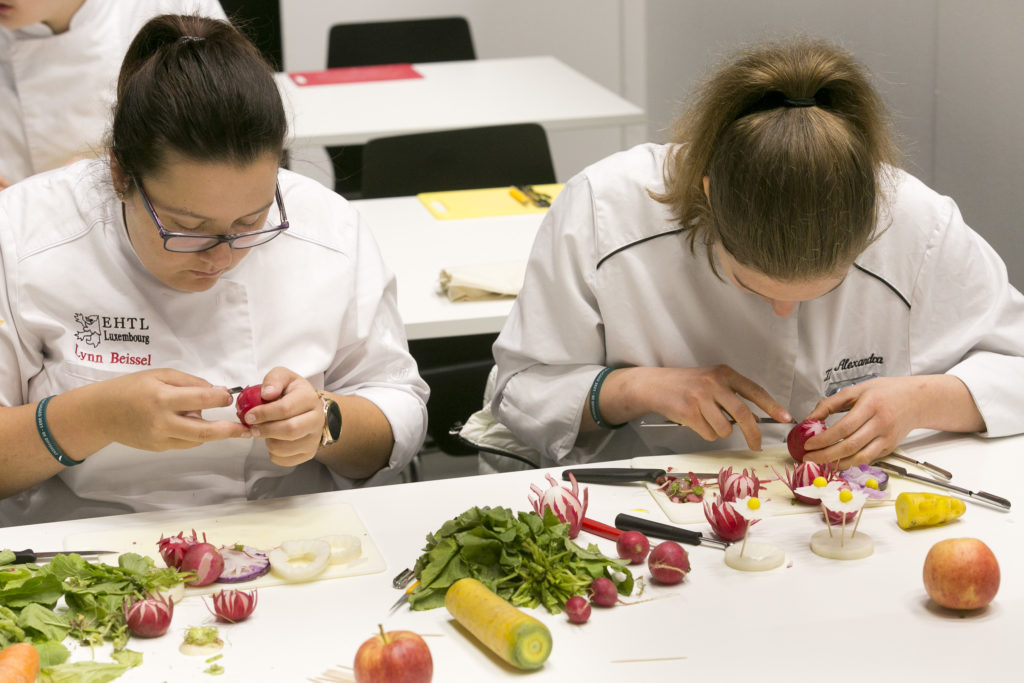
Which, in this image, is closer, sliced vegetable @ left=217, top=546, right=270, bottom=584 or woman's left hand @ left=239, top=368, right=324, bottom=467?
sliced vegetable @ left=217, top=546, right=270, bottom=584

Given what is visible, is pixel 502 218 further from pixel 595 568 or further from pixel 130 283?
pixel 595 568

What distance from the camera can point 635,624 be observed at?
4.36 feet

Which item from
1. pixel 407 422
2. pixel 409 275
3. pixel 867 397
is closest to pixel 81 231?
pixel 407 422

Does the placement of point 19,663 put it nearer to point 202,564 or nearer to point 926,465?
point 202,564

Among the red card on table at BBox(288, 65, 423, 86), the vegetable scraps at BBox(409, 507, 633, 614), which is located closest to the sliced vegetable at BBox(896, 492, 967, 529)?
the vegetable scraps at BBox(409, 507, 633, 614)

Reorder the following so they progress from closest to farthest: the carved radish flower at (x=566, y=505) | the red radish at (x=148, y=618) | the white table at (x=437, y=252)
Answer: the red radish at (x=148, y=618), the carved radish flower at (x=566, y=505), the white table at (x=437, y=252)

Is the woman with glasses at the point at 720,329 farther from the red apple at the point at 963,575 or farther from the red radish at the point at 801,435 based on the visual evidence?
the red apple at the point at 963,575

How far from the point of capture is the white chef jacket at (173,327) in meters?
1.75

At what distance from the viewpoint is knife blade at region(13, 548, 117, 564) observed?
1.46 metres

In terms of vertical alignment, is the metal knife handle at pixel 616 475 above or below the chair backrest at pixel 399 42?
below

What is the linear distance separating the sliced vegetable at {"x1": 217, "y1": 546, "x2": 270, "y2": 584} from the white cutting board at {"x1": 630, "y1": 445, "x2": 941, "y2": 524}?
0.53 metres

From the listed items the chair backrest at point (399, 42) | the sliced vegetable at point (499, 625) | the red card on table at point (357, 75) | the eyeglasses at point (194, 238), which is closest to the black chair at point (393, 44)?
the chair backrest at point (399, 42)

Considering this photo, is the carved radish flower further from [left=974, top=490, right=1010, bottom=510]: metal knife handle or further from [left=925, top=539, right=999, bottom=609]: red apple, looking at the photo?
[left=974, top=490, right=1010, bottom=510]: metal knife handle

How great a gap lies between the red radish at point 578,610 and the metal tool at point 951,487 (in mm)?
604
